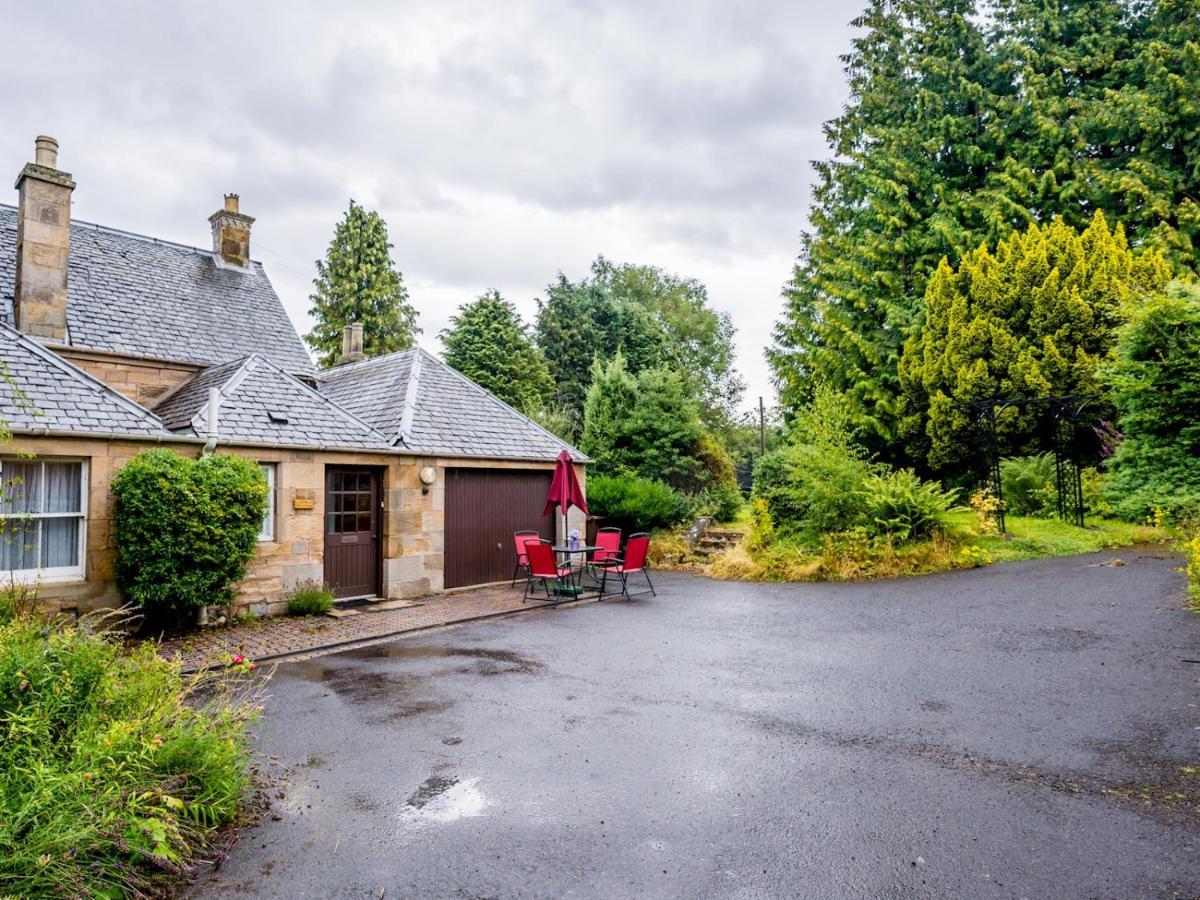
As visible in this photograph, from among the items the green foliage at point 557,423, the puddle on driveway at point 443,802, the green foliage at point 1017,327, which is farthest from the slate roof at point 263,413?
the green foliage at point 1017,327

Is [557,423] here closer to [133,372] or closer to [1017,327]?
[133,372]

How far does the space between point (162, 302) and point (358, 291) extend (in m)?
18.9

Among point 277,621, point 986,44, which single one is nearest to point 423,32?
point 277,621

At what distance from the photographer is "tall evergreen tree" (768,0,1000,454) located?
19797 millimetres

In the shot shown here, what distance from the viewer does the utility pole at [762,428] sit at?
143 ft

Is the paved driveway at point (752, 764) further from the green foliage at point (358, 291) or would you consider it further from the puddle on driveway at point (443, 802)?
the green foliage at point (358, 291)

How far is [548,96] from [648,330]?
58.8 feet

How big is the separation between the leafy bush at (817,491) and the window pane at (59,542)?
471 inches

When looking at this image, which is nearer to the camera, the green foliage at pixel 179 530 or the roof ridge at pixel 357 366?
the green foliage at pixel 179 530

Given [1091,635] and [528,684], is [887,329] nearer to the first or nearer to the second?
[1091,635]

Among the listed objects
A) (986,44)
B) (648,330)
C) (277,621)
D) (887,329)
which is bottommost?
(277,621)

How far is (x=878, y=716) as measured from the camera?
17.8 ft

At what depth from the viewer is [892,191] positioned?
20234 mm

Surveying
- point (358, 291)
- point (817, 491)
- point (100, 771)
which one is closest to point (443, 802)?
point (100, 771)
